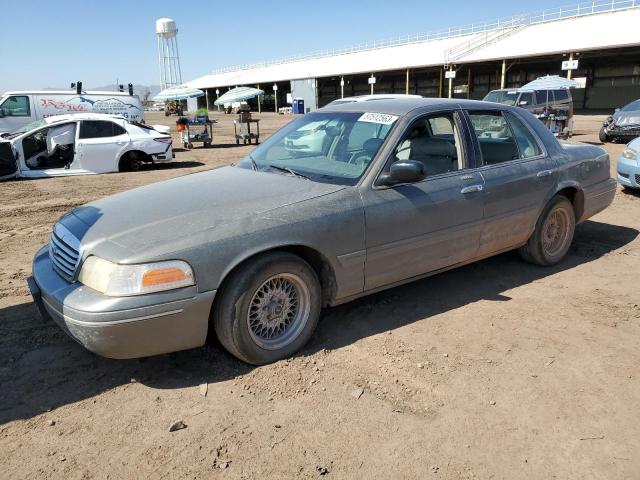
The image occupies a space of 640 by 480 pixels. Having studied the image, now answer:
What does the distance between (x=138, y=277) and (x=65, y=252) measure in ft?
2.47

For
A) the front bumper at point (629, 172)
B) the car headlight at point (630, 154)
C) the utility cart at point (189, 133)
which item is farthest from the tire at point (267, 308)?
the utility cart at point (189, 133)

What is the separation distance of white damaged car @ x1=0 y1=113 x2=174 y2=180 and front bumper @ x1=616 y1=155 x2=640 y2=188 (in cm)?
1023

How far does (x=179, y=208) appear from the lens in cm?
332

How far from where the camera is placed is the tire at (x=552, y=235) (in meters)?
4.96

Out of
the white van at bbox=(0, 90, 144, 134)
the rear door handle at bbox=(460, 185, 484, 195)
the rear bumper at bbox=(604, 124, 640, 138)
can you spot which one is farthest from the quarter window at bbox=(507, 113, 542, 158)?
the white van at bbox=(0, 90, 144, 134)

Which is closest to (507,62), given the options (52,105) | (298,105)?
(298,105)

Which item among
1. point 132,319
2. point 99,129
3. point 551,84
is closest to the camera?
point 132,319

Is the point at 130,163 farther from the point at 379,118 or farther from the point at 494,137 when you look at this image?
the point at 494,137

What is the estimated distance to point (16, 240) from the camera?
664 cm

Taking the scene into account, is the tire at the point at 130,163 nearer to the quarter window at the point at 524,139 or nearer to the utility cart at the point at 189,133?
the utility cart at the point at 189,133

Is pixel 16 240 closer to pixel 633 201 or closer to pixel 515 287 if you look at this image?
pixel 515 287

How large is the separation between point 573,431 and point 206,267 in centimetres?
218

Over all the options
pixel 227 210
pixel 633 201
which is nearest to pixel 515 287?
pixel 227 210

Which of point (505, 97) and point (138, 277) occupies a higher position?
point (505, 97)
